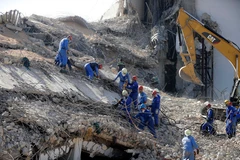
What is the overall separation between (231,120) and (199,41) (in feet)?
38.5

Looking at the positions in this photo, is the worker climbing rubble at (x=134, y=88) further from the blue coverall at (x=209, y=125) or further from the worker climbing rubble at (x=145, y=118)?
the blue coverall at (x=209, y=125)

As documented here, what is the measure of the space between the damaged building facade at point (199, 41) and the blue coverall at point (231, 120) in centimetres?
987

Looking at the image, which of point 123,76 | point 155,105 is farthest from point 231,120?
point 123,76

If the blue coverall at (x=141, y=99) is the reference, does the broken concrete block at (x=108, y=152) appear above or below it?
below

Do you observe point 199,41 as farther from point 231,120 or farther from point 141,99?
point 141,99

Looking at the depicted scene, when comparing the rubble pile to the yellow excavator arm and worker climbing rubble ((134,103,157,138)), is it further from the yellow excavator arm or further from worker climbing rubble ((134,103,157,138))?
the yellow excavator arm

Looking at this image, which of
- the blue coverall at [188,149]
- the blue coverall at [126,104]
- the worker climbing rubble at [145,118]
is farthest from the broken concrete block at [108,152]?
the blue coverall at [188,149]

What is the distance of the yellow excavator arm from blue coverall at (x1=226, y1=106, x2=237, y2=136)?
2463 millimetres

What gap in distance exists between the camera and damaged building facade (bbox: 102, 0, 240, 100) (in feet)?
82.4

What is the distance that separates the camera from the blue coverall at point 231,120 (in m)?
14.0

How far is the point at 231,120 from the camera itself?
13977 millimetres

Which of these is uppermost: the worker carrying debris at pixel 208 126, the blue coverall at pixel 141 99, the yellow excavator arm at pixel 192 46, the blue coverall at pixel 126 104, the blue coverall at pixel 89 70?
the yellow excavator arm at pixel 192 46

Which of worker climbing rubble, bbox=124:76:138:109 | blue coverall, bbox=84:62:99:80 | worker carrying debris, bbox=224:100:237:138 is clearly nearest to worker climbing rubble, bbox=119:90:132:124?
worker climbing rubble, bbox=124:76:138:109

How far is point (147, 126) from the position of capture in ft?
42.9
